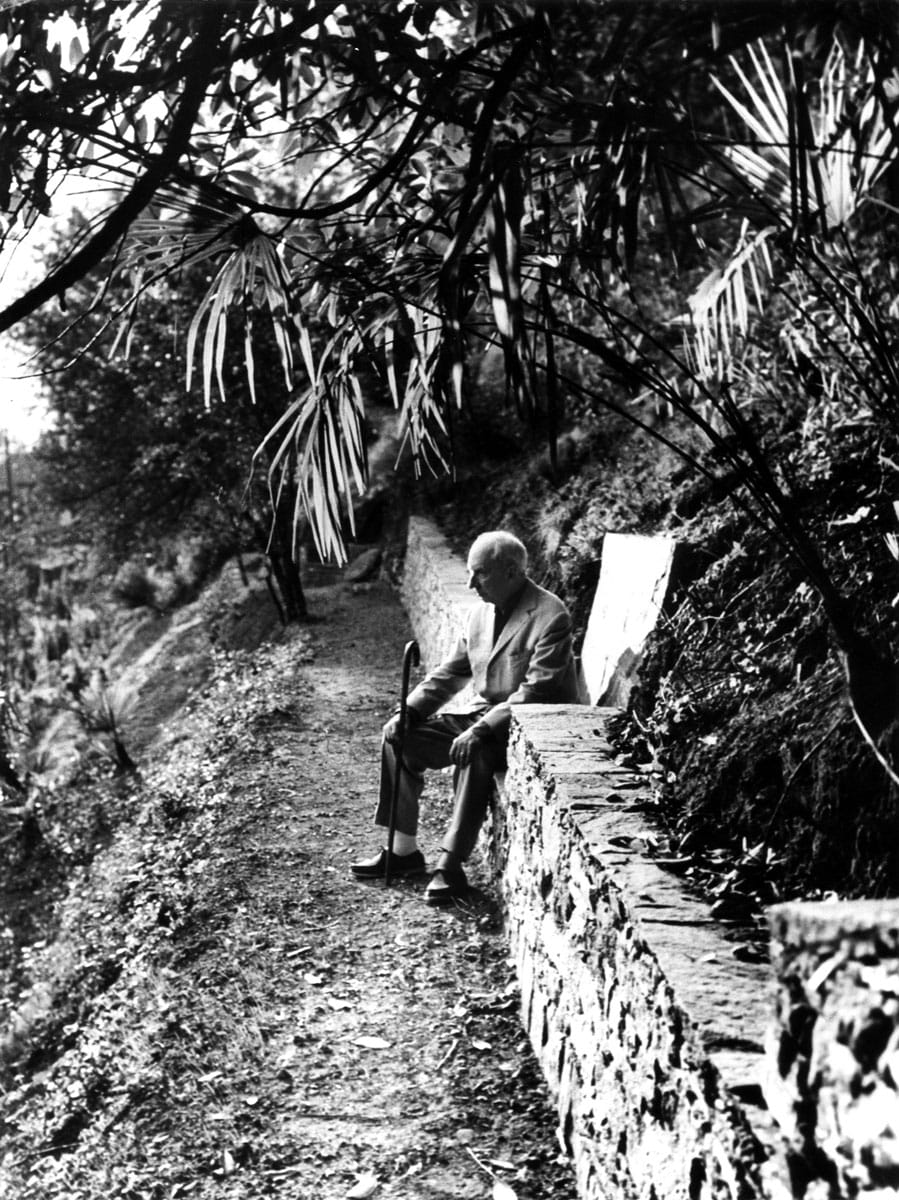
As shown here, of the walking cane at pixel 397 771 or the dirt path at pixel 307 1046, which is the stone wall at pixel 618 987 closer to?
the dirt path at pixel 307 1046

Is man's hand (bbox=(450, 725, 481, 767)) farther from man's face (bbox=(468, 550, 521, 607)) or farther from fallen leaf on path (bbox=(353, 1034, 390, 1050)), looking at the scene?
fallen leaf on path (bbox=(353, 1034, 390, 1050))

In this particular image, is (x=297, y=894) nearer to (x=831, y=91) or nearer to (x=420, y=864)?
(x=420, y=864)

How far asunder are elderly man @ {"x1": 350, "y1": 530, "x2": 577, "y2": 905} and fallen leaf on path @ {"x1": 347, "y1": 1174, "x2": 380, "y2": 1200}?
1.92 metres

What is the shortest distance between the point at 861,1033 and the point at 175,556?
17080 mm

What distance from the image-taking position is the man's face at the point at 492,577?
5535mm

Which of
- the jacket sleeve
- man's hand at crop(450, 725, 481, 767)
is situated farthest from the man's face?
man's hand at crop(450, 725, 481, 767)

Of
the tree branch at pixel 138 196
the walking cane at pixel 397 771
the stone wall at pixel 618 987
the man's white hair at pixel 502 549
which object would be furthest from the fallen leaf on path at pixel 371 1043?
the tree branch at pixel 138 196

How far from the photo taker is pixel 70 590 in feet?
73.0

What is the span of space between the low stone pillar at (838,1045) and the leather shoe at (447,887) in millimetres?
3602

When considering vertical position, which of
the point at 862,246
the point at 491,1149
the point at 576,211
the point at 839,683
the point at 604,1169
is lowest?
the point at 491,1149

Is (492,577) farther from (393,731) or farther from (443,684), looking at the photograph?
(393,731)

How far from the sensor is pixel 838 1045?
5.33 ft

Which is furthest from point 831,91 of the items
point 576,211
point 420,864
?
point 420,864

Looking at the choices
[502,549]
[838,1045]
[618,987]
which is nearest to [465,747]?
[502,549]
